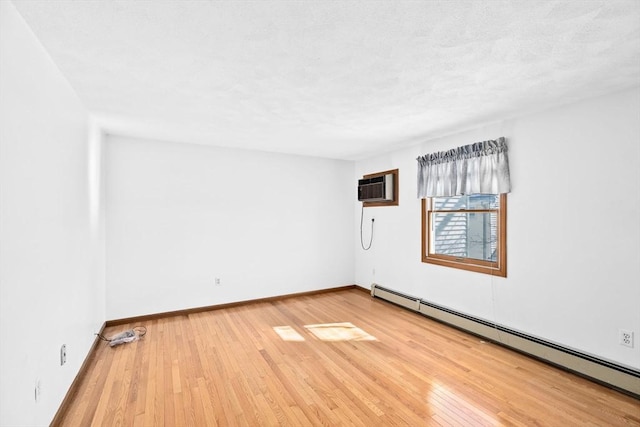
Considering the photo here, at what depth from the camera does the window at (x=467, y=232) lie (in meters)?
A: 3.30

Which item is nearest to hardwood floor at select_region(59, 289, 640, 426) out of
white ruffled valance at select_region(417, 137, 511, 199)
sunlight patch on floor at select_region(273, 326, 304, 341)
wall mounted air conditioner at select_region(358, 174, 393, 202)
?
sunlight patch on floor at select_region(273, 326, 304, 341)

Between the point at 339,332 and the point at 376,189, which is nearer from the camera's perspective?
the point at 339,332

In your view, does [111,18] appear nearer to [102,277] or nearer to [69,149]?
[69,149]

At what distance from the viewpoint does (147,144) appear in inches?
158

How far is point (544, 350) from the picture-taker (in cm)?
279

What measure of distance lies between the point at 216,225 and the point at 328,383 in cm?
285

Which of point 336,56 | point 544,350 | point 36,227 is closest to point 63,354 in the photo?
point 36,227

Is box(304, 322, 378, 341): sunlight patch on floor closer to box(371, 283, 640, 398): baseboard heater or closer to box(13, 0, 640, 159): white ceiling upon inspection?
box(371, 283, 640, 398): baseboard heater

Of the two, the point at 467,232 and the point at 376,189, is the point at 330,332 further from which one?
the point at 376,189

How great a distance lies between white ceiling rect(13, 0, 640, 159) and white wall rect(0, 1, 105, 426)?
0.75 ft

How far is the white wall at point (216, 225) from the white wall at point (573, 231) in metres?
2.48

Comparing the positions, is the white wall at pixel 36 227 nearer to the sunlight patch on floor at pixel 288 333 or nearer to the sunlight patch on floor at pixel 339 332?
the sunlight patch on floor at pixel 288 333

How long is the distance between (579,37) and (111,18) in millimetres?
2549

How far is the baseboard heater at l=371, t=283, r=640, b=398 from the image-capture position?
7.64ft
